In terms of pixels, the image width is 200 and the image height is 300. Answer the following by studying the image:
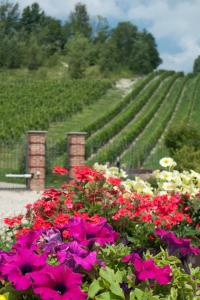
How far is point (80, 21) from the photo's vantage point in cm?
11912

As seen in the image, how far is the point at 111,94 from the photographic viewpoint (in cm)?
5791

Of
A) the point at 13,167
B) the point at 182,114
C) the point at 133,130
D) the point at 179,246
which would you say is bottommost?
the point at 13,167

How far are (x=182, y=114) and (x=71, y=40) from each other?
36.5 metres

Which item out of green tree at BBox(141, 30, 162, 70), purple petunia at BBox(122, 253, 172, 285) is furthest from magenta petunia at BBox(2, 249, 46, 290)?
green tree at BBox(141, 30, 162, 70)

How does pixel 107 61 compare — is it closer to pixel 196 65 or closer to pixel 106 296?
pixel 196 65

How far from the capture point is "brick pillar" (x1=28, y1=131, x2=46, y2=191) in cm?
1747

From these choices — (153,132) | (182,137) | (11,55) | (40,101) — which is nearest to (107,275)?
(182,137)

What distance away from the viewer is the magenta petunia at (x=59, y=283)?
2340mm

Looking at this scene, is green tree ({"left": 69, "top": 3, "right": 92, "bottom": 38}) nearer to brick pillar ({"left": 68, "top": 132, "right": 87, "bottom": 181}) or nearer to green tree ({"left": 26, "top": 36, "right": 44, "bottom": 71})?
green tree ({"left": 26, "top": 36, "right": 44, "bottom": 71})

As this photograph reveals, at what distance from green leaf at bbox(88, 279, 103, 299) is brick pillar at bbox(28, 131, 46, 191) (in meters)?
14.9

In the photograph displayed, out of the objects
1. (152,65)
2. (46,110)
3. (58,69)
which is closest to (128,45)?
(152,65)

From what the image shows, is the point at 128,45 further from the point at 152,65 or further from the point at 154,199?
the point at 154,199

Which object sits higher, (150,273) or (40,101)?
(150,273)

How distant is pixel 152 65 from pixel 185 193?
357ft
